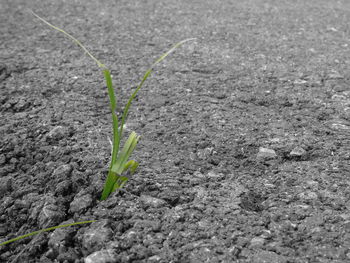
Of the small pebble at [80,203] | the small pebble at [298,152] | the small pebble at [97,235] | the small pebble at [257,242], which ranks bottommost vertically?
the small pebble at [257,242]

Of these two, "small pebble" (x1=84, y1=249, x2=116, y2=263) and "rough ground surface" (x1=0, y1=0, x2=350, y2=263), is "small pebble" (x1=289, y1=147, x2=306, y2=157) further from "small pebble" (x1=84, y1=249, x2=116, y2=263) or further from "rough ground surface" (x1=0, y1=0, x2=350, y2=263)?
"small pebble" (x1=84, y1=249, x2=116, y2=263)

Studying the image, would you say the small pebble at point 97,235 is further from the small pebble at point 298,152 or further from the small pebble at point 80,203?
the small pebble at point 298,152

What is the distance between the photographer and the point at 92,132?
4.62 feet

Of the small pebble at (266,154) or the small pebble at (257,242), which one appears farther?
the small pebble at (266,154)

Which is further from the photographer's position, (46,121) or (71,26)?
(71,26)

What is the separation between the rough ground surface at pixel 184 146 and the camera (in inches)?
37.4

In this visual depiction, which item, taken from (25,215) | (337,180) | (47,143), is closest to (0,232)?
(25,215)

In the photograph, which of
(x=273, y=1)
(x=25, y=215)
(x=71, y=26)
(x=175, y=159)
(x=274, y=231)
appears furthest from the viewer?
(x=273, y=1)

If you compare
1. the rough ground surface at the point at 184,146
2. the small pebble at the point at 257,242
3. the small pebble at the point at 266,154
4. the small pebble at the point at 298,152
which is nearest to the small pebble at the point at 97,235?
the rough ground surface at the point at 184,146

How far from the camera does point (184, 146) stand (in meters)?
1.36

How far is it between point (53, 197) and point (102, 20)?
1948 mm

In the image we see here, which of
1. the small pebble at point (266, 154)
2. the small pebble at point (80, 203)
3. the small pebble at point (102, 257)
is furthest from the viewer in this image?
the small pebble at point (266, 154)

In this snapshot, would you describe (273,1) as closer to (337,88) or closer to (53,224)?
(337,88)

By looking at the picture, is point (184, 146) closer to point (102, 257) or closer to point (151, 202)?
point (151, 202)
